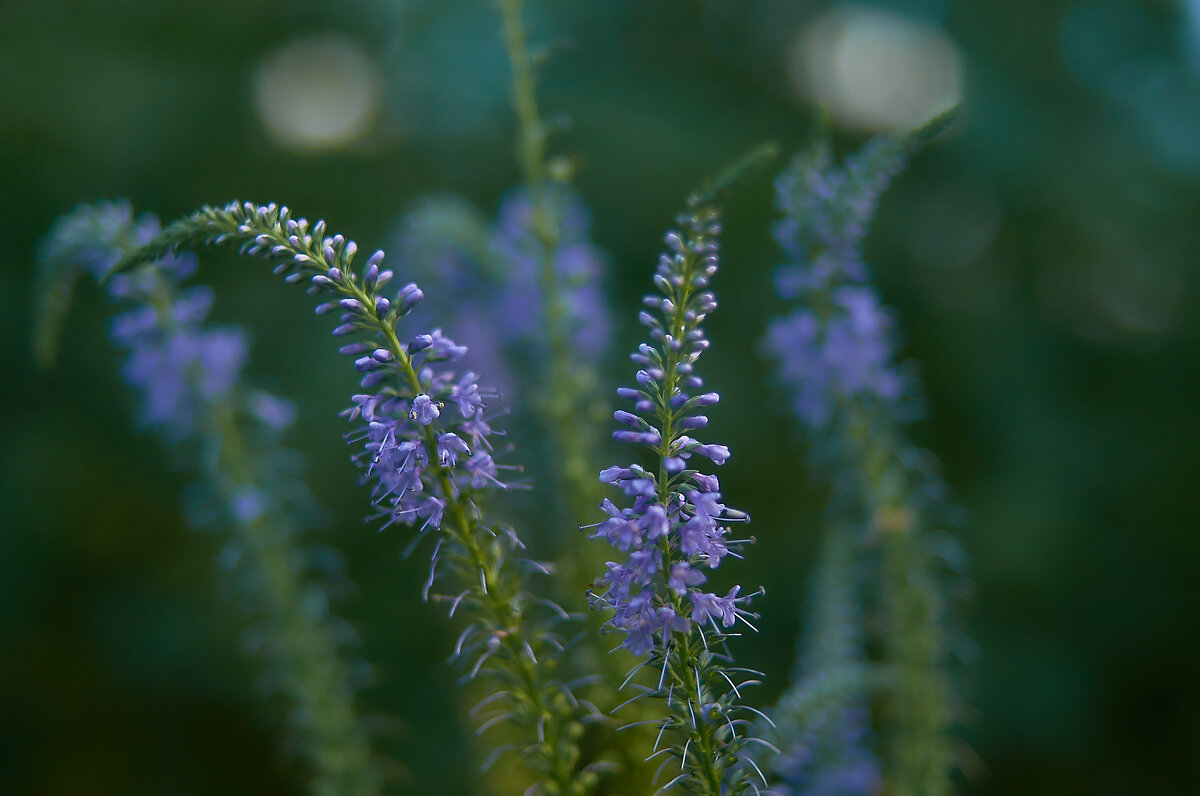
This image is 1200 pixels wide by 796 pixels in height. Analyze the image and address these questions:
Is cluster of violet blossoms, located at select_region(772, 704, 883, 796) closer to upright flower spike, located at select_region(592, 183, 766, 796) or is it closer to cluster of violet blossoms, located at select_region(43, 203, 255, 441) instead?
upright flower spike, located at select_region(592, 183, 766, 796)

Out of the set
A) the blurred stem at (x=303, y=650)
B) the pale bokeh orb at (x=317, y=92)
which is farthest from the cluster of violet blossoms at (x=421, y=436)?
the pale bokeh orb at (x=317, y=92)

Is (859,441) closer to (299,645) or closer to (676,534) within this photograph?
(676,534)

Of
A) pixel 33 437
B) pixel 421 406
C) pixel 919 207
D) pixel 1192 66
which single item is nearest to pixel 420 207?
pixel 421 406

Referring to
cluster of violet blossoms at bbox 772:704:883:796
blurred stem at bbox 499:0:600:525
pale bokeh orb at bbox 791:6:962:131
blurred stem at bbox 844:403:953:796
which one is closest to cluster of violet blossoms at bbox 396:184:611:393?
blurred stem at bbox 499:0:600:525

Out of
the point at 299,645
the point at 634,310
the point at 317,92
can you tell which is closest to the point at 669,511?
the point at 299,645

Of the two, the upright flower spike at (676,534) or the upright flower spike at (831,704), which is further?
the upright flower spike at (831,704)

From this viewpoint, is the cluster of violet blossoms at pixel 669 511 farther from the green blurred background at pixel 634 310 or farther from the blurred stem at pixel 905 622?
the green blurred background at pixel 634 310
